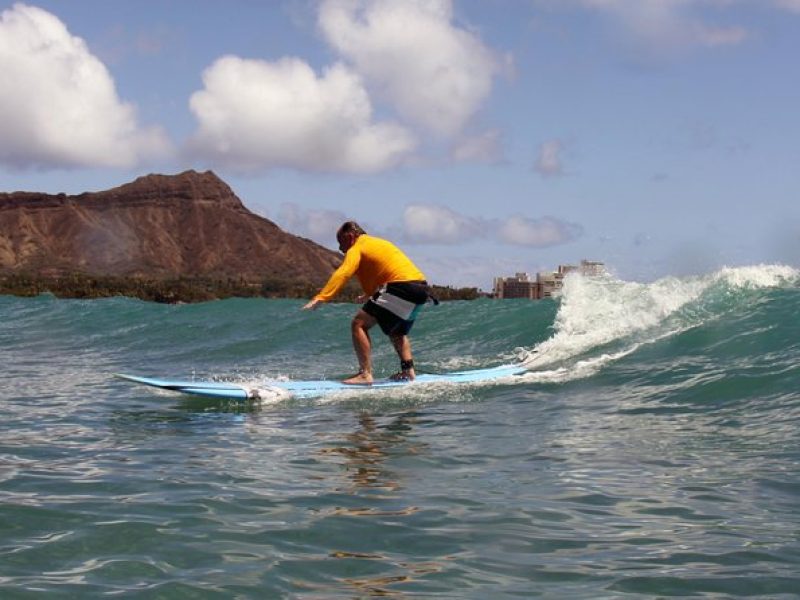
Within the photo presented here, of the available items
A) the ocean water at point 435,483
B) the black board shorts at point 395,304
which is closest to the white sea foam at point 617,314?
the ocean water at point 435,483

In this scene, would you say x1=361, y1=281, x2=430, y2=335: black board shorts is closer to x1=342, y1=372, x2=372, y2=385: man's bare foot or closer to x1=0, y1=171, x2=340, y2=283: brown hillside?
x1=342, y1=372, x2=372, y2=385: man's bare foot

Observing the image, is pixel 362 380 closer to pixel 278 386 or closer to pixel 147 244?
pixel 278 386

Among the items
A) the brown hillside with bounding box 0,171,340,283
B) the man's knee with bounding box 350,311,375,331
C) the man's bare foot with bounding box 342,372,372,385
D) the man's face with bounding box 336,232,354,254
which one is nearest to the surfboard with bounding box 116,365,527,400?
the man's bare foot with bounding box 342,372,372,385

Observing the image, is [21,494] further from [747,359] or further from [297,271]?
[297,271]

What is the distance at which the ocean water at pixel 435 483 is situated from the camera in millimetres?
4051

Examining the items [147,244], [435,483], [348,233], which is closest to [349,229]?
[348,233]

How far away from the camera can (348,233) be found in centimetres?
1040

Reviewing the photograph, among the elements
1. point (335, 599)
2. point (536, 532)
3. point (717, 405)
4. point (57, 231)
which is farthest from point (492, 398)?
point (57, 231)

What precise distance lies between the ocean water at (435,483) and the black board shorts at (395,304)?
0.80m

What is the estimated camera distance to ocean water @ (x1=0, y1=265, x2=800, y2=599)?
4051 millimetres

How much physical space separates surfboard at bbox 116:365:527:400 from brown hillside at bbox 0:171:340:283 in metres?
161

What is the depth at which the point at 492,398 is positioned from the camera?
10.1m

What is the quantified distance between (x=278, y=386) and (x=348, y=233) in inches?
75.8

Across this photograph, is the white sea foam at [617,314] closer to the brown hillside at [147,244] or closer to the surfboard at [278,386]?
the surfboard at [278,386]
